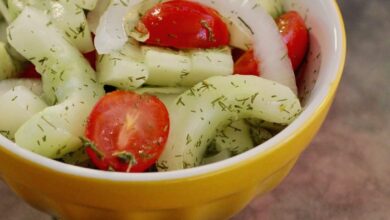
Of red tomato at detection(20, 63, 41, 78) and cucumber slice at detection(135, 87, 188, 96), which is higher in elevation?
red tomato at detection(20, 63, 41, 78)

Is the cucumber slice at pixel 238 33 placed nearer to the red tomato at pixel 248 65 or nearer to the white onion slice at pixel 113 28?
the red tomato at pixel 248 65

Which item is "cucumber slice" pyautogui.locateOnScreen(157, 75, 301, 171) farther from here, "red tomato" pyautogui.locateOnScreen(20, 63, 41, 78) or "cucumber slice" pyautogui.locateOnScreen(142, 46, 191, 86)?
"red tomato" pyautogui.locateOnScreen(20, 63, 41, 78)

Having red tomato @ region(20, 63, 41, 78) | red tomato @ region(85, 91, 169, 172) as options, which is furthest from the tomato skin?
red tomato @ region(20, 63, 41, 78)

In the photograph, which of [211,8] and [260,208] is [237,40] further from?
[260,208]

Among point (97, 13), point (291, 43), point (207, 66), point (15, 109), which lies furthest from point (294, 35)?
point (15, 109)

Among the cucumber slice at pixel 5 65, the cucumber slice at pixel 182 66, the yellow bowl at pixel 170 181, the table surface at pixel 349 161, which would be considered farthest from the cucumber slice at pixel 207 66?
the table surface at pixel 349 161

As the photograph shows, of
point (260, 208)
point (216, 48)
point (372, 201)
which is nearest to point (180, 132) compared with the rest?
point (216, 48)

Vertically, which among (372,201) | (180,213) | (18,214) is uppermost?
(180,213)

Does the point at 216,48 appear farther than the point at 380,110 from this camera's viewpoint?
No

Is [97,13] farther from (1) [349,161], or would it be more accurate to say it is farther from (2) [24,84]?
(1) [349,161]
